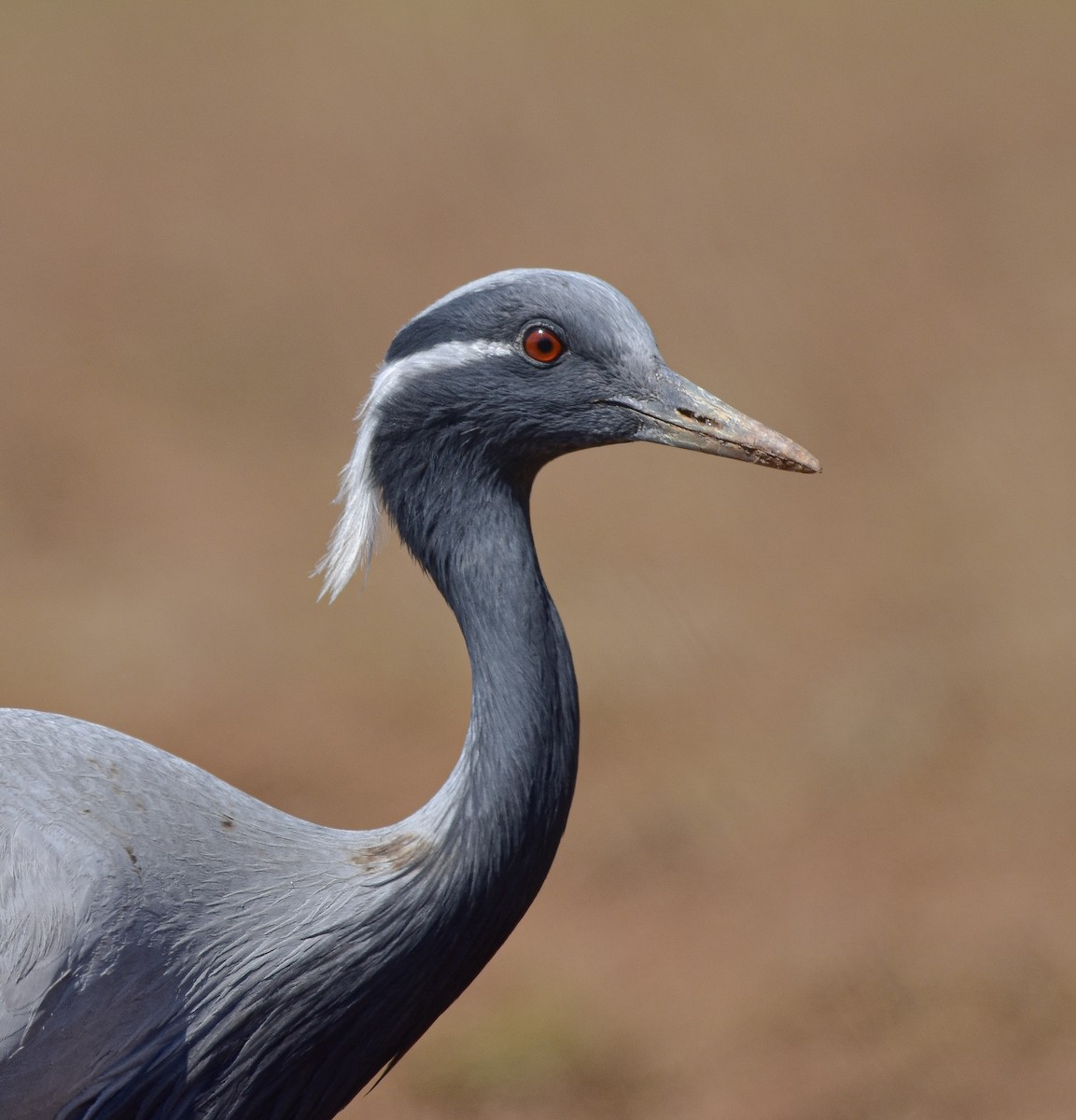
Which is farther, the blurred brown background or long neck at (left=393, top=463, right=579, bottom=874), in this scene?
the blurred brown background

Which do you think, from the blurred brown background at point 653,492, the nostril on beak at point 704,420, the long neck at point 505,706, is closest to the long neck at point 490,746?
the long neck at point 505,706

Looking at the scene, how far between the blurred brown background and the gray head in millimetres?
4134

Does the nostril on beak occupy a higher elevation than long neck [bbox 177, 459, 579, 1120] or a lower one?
higher

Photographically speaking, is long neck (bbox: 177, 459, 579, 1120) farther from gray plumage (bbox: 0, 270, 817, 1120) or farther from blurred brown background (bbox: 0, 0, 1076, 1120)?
blurred brown background (bbox: 0, 0, 1076, 1120)

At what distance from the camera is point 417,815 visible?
3.84 meters

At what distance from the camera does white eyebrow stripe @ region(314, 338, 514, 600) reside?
375 cm

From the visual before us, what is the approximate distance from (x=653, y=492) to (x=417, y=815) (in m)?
8.57

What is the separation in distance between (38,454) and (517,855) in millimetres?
9785

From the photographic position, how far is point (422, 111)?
1633 centimetres

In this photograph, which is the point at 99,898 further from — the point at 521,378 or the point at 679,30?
the point at 679,30

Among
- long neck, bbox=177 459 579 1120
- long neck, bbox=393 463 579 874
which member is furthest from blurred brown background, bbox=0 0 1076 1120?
long neck, bbox=393 463 579 874

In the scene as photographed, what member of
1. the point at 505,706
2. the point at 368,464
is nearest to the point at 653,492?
the point at 368,464

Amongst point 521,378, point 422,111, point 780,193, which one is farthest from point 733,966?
point 422,111

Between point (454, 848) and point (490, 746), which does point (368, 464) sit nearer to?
point (490, 746)
